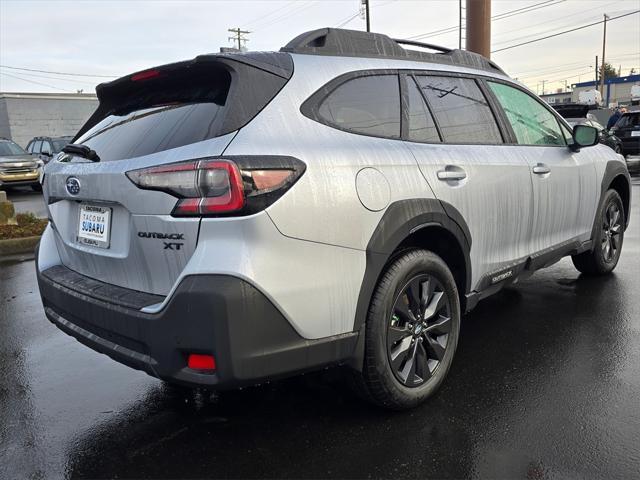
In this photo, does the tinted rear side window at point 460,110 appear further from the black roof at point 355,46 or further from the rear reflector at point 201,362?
the rear reflector at point 201,362

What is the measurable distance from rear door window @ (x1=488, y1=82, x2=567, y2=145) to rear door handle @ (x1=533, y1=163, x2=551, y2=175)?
201mm

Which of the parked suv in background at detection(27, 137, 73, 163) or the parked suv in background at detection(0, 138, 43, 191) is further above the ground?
the parked suv in background at detection(27, 137, 73, 163)

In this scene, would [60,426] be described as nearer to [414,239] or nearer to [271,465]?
[271,465]

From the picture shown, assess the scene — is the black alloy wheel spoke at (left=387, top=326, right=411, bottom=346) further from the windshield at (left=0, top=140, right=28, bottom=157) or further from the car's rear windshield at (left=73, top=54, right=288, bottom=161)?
the windshield at (left=0, top=140, right=28, bottom=157)

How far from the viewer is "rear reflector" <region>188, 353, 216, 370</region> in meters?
2.16

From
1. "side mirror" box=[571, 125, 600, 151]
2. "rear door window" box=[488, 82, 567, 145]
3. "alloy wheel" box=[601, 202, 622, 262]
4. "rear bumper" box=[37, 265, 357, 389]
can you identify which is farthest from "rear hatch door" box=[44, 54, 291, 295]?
"alloy wheel" box=[601, 202, 622, 262]

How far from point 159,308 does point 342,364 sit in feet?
2.84

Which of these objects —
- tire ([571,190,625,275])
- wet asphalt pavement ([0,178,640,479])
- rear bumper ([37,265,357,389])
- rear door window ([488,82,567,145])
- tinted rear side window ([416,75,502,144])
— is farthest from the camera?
tire ([571,190,625,275])

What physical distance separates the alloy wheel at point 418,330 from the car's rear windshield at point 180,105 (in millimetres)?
1182

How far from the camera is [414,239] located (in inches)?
116

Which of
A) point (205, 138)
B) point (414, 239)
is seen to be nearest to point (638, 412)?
point (414, 239)

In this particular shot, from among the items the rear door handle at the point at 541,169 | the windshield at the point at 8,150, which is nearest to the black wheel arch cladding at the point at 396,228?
the rear door handle at the point at 541,169

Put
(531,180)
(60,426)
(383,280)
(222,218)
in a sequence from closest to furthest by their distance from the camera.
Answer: (222,218)
(383,280)
(60,426)
(531,180)

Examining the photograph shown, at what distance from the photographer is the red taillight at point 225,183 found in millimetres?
2143
